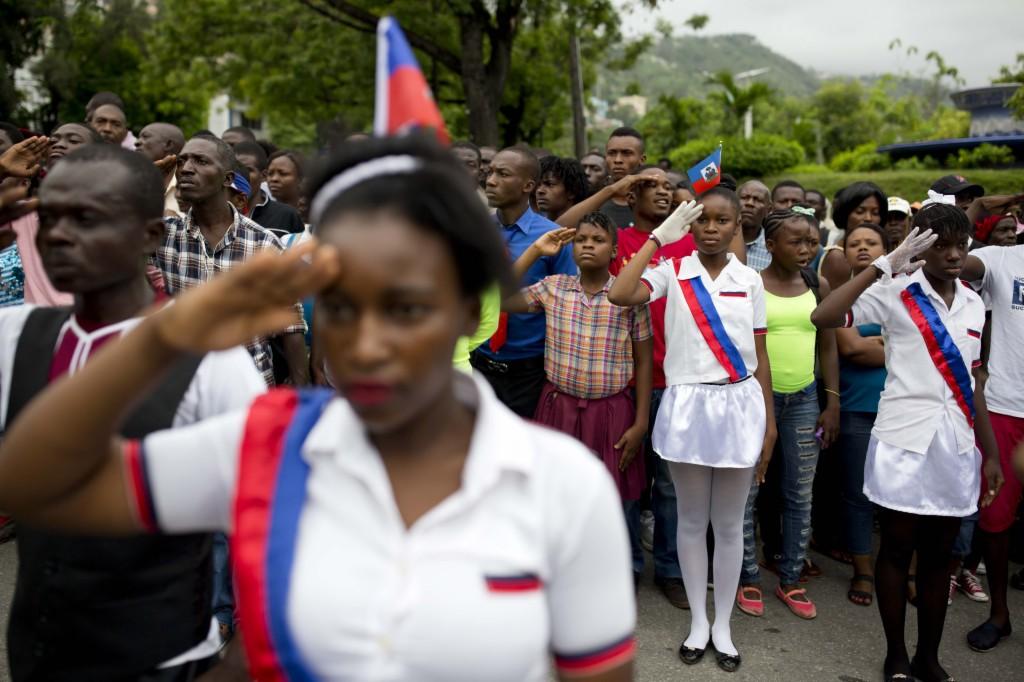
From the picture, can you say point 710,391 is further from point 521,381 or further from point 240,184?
point 240,184

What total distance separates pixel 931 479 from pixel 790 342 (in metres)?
1.23

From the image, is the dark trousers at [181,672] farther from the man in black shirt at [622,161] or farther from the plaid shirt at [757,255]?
the plaid shirt at [757,255]

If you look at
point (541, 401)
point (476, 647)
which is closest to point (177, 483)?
point (476, 647)

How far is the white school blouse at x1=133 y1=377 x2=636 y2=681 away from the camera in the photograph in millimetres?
1377

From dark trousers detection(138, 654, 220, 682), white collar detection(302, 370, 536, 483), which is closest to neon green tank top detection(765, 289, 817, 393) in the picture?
dark trousers detection(138, 654, 220, 682)

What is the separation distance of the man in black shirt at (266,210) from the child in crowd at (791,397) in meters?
3.05

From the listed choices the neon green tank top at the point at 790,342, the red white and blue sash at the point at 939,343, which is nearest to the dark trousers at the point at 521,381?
the neon green tank top at the point at 790,342

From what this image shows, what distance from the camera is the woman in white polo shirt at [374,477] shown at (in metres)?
1.35

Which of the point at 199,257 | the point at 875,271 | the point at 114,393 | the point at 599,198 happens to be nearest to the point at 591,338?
the point at 599,198

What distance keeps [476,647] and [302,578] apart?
0.29m

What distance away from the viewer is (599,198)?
520cm

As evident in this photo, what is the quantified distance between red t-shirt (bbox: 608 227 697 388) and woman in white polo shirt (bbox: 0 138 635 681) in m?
3.35

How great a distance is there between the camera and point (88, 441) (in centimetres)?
139

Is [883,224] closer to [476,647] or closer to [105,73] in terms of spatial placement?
[476,647]
